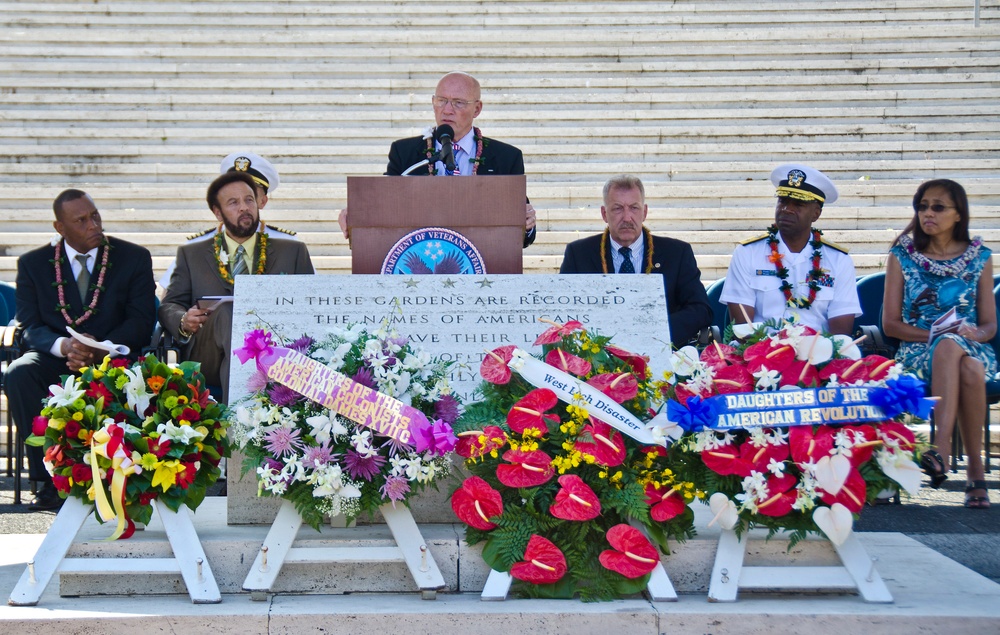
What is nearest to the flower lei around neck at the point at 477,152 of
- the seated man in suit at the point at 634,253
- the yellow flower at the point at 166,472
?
the seated man in suit at the point at 634,253

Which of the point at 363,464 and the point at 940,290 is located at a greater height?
the point at 940,290

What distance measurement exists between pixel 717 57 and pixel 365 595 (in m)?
8.66

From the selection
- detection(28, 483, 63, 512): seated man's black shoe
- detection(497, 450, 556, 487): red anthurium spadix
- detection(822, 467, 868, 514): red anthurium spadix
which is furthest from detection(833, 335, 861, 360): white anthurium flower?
detection(28, 483, 63, 512): seated man's black shoe

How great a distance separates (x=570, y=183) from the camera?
9969mm

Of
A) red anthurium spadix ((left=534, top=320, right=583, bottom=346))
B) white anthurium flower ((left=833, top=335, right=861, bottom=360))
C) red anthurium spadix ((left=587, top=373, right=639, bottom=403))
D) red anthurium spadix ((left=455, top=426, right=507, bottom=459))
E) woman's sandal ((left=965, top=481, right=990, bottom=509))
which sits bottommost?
woman's sandal ((left=965, top=481, right=990, bottom=509))

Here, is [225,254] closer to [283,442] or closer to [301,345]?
[301,345]

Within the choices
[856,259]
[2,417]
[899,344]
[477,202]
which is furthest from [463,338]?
[856,259]

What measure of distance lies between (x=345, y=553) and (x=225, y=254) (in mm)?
2351

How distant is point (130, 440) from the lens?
3643 mm

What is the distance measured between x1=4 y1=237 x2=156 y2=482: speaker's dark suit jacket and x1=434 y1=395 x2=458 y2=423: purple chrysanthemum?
2.56m

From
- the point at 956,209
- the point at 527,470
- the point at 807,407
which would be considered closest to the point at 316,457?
the point at 527,470

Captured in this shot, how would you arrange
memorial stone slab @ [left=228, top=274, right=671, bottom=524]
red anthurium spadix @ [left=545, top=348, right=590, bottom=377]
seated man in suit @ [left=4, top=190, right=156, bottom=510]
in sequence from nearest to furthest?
red anthurium spadix @ [left=545, top=348, right=590, bottom=377] < memorial stone slab @ [left=228, top=274, right=671, bottom=524] < seated man in suit @ [left=4, top=190, right=156, bottom=510]

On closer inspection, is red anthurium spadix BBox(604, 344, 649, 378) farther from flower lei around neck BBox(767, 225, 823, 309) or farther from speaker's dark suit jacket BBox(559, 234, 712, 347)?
flower lei around neck BBox(767, 225, 823, 309)

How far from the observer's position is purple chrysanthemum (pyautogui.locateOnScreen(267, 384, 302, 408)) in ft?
12.1
